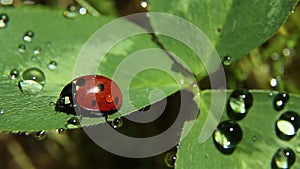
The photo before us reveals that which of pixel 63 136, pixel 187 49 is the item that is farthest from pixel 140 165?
pixel 187 49

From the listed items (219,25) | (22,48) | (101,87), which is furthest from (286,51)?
(22,48)

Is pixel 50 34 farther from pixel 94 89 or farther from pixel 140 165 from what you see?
pixel 140 165

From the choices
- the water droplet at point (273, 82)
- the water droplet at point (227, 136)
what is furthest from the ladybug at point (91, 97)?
the water droplet at point (273, 82)

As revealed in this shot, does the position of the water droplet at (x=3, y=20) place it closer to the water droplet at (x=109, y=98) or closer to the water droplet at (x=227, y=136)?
the water droplet at (x=109, y=98)

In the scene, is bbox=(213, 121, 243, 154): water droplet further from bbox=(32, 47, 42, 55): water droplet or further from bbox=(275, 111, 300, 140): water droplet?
bbox=(32, 47, 42, 55): water droplet

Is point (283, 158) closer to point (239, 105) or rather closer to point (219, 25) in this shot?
point (239, 105)

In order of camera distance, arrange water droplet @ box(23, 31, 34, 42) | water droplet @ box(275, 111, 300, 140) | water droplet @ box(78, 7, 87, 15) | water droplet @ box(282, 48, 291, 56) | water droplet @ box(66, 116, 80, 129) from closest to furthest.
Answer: water droplet @ box(66, 116, 80, 129), water droplet @ box(275, 111, 300, 140), water droplet @ box(23, 31, 34, 42), water droplet @ box(78, 7, 87, 15), water droplet @ box(282, 48, 291, 56)

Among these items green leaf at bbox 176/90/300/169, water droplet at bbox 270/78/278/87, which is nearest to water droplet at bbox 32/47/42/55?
green leaf at bbox 176/90/300/169
